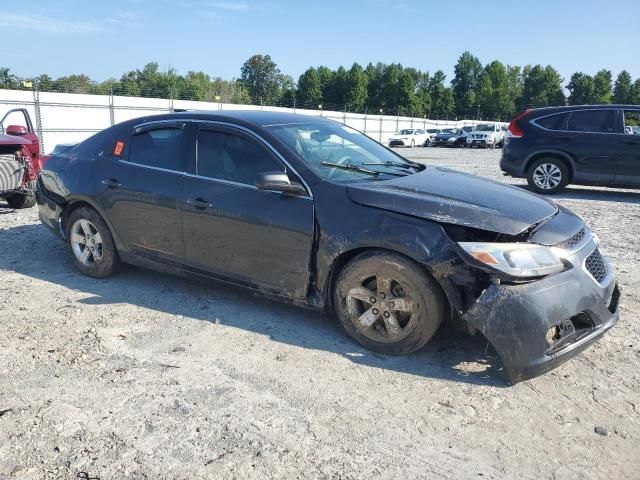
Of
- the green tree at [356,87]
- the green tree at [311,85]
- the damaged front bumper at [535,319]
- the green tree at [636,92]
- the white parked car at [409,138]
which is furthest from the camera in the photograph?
the green tree at [636,92]

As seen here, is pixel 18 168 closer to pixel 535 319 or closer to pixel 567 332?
pixel 535 319

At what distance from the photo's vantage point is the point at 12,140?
8180mm

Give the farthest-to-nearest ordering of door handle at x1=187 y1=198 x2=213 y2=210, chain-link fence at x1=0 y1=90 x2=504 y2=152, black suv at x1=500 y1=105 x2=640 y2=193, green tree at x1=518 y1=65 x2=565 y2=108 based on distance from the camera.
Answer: green tree at x1=518 y1=65 x2=565 y2=108 < chain-link fence at x1=0 y1=90 x2=504 y2=152 < black suv at x1=500 y1=105 x2=640 y2=193 < door handle at x1=187 y1=198 x2=213 y2=210

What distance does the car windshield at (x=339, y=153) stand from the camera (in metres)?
4.06

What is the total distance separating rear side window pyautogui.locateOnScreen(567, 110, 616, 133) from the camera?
401 inches

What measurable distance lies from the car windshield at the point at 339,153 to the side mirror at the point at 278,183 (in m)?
0.20

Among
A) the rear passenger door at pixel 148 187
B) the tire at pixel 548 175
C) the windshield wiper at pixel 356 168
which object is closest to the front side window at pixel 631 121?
the tire at pixel 548 175

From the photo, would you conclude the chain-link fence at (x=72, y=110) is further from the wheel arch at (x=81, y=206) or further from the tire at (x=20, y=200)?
the wheel arch at (x=81, y=206)

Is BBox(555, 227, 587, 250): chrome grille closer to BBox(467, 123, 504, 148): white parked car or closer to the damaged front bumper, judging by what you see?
the damaged front bumper

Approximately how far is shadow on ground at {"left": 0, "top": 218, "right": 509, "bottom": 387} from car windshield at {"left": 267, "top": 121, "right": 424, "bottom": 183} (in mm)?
1155

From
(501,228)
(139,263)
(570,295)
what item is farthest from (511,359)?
(139,263)

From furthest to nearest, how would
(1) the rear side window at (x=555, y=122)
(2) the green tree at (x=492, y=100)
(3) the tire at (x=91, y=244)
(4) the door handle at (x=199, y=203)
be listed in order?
1. (2) the green tree at (x=492, y=100)
2. (1) the rear side window at (x=555, y=122)
3. (3) the tire at (x=91, y=244)
4. (4) the door handle at (x=199, y=203)

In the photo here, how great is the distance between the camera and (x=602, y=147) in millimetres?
10086

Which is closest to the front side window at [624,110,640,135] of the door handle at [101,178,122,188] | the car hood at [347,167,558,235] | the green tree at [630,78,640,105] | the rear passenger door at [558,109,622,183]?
the rear passenger door at [558,109,622,183]
